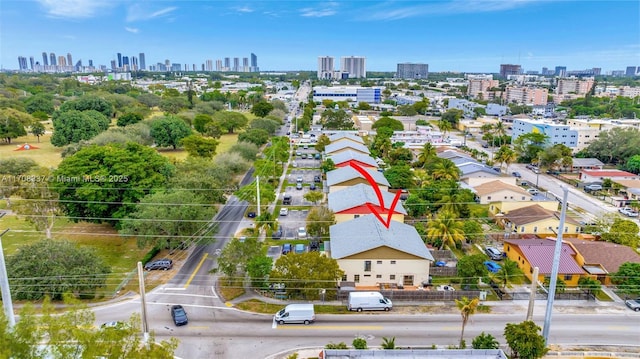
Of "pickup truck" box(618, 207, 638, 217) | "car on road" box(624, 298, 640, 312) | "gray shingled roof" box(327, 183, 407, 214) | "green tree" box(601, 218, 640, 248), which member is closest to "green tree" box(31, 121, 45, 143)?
"gray shingled roof" box(327, 183, 407, 214)

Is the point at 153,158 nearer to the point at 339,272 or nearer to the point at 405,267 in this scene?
the point at 339,272

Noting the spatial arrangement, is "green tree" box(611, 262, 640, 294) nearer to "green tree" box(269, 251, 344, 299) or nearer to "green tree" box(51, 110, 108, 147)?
"green tree" box(269, 251, 344, 299)

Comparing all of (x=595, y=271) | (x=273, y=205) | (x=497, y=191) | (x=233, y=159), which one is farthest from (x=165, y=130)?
(x=595, y=271)

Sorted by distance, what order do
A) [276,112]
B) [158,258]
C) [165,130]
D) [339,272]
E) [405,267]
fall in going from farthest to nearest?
[276,112] → [165,130] → [158,258] → [405,267] → [339,272]

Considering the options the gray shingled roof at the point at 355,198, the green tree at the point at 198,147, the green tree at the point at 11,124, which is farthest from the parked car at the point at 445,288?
the green tree at the point at 11,124

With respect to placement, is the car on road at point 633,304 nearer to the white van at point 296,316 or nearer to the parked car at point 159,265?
the white van at point 296,316

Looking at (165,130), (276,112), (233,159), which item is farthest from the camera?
(276,112)

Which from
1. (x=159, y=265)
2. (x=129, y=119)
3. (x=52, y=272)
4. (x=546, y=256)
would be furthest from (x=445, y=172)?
(x=129, y=119)
